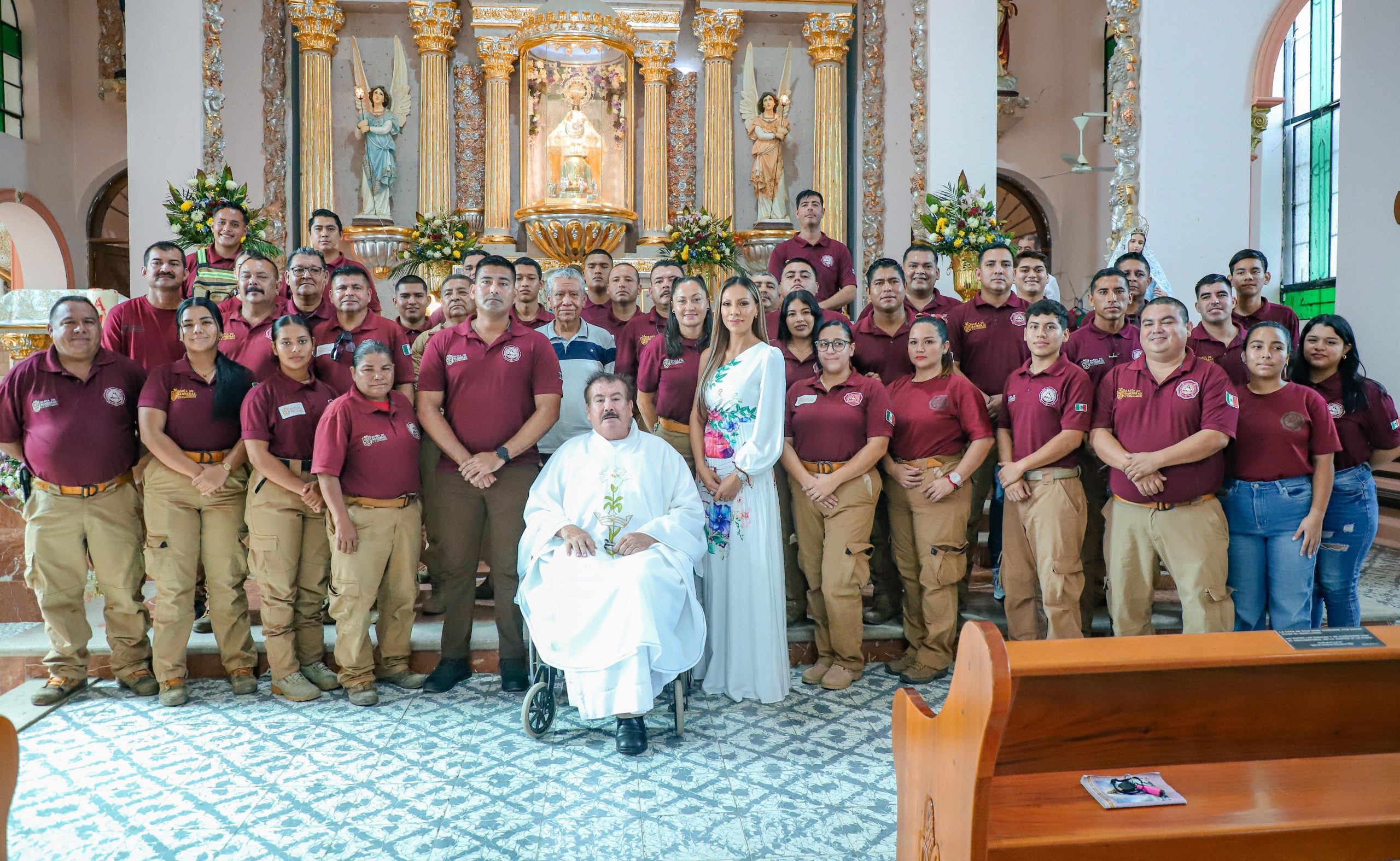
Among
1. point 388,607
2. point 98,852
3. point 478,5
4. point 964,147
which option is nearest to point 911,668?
point 388,607

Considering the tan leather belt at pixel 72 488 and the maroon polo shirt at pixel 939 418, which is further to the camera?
the maroon polo shirt at pixel 939 418

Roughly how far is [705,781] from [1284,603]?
2495mm

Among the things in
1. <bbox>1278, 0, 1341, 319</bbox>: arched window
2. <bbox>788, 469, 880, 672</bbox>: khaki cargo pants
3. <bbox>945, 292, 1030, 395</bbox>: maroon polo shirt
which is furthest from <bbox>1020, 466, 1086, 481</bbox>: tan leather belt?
<bbox>1278, 0, 1341, 319</bbox>: arched window

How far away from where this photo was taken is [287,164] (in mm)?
10109

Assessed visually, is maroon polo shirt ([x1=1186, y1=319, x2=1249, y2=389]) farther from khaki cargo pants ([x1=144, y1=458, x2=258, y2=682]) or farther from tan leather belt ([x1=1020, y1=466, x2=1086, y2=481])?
khaki cargo pants ([x1=144, y1=458, x2=258, y2=682])

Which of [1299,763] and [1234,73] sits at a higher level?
[1234,73]

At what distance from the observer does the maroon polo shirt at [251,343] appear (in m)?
4.50

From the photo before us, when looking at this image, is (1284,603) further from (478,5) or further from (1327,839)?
(478,5)

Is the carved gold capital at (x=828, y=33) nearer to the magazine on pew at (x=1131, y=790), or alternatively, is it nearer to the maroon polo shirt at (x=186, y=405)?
the maroon polo shirt at (x=186, y=405)

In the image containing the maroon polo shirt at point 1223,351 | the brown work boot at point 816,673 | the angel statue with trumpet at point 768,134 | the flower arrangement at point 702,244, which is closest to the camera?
the maroon polo shirt at point 1223,351

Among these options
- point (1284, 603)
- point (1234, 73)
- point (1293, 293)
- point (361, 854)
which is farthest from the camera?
point (1293, 293)

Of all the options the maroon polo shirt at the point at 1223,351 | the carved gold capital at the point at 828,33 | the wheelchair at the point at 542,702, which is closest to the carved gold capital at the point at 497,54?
the carved gold capital at the point at 828,33

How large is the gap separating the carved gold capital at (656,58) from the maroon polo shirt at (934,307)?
19.1 feet

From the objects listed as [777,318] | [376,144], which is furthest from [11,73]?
[777,318]
